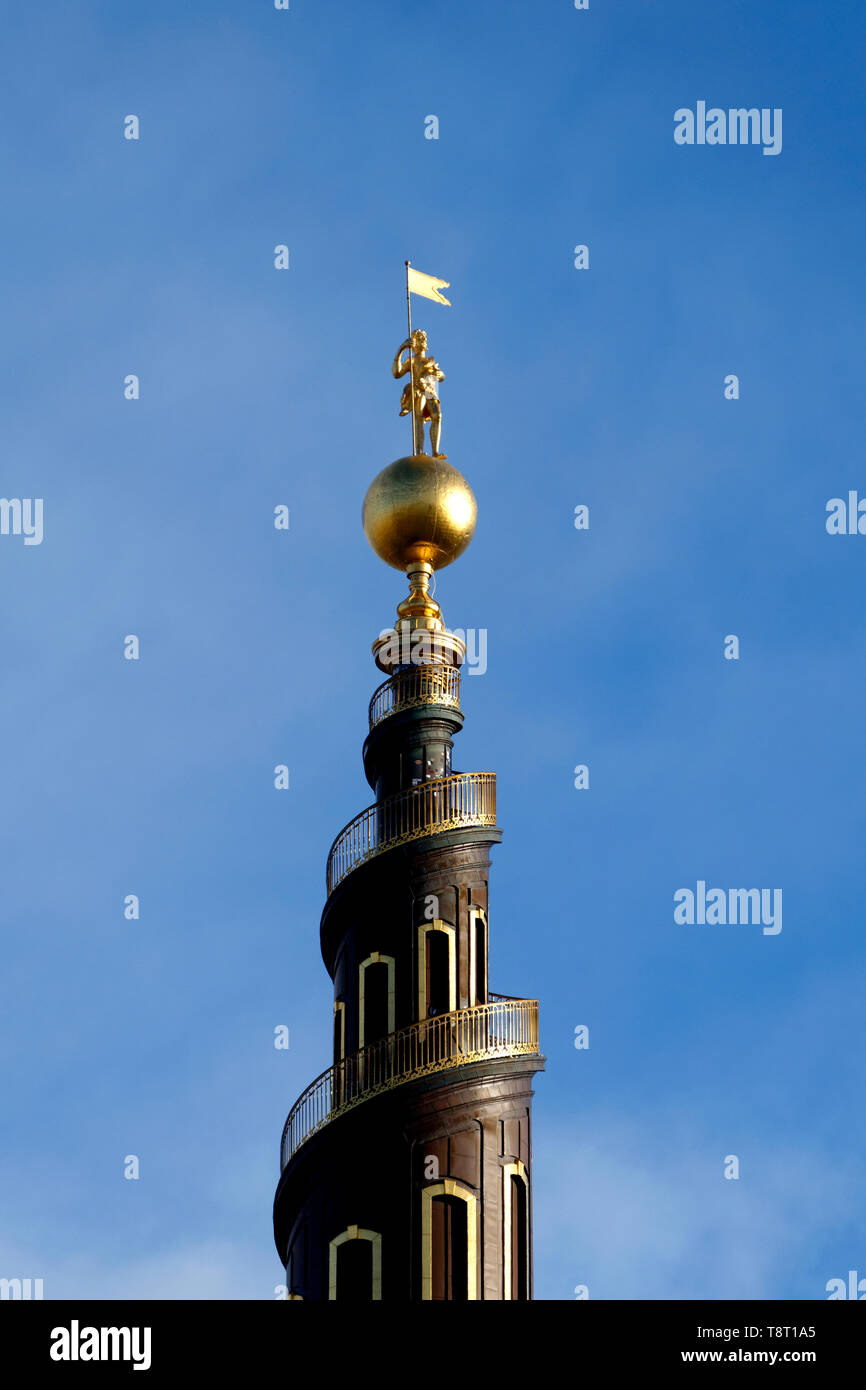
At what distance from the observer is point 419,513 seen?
54.5 meters

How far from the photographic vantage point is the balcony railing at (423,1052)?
4591 cm

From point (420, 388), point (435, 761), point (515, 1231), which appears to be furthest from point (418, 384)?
point (515, 1231)

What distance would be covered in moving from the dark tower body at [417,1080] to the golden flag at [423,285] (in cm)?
1177

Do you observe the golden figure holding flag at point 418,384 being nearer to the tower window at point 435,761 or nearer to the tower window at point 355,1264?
the tower window at point 435,761

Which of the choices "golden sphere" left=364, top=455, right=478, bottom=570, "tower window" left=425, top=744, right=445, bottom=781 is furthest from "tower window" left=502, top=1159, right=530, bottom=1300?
"golden sphere" left=364, top=455, right=478, bottom=570

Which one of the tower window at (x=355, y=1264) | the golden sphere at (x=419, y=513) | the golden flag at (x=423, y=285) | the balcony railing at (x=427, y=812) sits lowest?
the tower window at (x=355, y=1264)

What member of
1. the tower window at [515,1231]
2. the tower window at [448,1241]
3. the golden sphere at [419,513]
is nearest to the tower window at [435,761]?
the golden sphere at [419,513]

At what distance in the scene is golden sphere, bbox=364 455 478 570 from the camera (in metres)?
54.6

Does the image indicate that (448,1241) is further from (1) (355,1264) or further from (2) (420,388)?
(2) (420,388)

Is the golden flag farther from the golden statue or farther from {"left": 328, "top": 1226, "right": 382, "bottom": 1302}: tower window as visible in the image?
{"left": 328, "top": 1226, "right": 382, "bottom": 1302}: tower window

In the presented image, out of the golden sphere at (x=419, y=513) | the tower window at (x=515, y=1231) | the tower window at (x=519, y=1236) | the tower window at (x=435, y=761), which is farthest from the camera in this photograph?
the golden sphere at (x=419, y=513)

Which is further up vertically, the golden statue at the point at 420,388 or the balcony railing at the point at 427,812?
the golden statue at the point at 420,388

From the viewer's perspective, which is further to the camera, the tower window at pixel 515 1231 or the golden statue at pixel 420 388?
the golden statue at pixel 420 388
